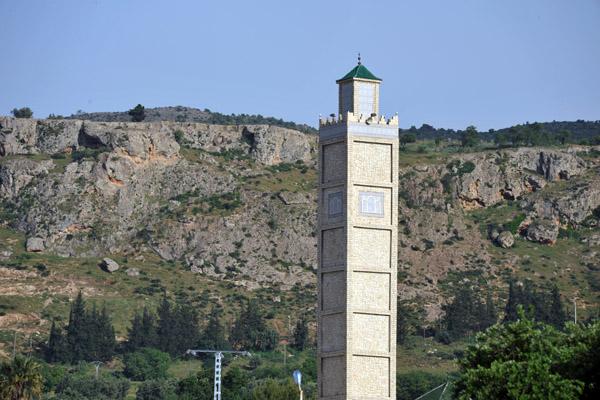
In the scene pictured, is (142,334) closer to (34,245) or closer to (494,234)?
(34,245)

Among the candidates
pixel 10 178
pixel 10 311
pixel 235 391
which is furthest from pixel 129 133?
pixel 235 391

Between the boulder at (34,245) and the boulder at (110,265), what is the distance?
847cm

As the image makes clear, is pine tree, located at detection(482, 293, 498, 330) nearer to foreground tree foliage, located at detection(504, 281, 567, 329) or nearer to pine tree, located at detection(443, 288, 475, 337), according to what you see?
foreground tree foliage, located at detection(504, 281, 567, 329)

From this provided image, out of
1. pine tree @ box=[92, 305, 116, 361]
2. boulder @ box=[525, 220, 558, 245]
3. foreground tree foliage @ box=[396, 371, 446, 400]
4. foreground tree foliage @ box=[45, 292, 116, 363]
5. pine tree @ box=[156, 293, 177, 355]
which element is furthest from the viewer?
boulder @ box=[525, 220, 558, 245]

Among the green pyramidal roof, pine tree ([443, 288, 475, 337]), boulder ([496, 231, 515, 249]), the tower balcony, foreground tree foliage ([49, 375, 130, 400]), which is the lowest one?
foreground tree foliage ([49, 375, 130, 400])

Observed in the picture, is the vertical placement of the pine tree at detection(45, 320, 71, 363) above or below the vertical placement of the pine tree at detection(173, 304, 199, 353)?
below

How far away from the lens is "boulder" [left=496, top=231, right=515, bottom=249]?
19475 centimetres

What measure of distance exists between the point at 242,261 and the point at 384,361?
121 m

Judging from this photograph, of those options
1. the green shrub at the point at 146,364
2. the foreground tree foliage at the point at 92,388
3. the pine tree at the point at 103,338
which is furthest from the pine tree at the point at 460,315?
the foreground tree foliage at the point at 92,388

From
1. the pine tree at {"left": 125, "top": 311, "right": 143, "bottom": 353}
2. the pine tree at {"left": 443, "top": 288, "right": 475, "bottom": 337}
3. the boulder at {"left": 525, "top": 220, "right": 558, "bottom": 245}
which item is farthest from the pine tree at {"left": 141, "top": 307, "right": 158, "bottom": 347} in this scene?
the boulder at {"left": 525, "top": 220, "right": 558, "bottom": 245}

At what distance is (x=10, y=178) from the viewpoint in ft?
639

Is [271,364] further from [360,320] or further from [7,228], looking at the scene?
[360,320]

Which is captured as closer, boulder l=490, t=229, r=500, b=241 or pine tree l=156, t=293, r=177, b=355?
pine tree l=156, t=293, r=177, b=355

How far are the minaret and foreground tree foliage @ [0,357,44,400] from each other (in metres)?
37.7
